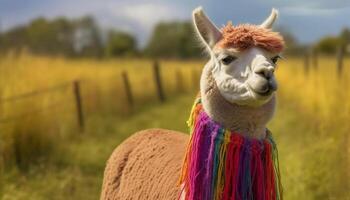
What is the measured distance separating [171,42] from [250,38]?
47132mm

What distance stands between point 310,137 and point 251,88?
5.30 m

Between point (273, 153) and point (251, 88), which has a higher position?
point (251, 88)

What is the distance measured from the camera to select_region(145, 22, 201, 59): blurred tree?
160 feet

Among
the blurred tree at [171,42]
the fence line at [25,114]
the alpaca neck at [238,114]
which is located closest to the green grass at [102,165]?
the fence line at [25,114]

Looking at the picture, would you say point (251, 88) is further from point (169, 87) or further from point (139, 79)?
point (169, 87)

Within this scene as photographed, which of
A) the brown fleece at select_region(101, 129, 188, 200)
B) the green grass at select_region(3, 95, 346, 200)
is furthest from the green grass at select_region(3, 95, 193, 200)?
the brown fleece at select_region(101, 129, 188, 200)

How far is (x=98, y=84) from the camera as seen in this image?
1506 centimetres

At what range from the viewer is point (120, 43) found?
169 feet

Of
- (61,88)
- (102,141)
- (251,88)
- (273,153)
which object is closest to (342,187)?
Result: (273,153)

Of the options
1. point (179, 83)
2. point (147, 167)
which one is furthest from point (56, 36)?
point (147, 167)

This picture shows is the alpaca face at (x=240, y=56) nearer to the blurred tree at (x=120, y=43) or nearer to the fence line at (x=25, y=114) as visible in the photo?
the fence line at (x=25, y=114)

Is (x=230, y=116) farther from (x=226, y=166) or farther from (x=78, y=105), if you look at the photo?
(x=78, y=105)

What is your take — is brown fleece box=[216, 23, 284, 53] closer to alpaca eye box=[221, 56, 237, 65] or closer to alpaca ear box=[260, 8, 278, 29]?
alpaca eye box=[221, 56, 237, 65]

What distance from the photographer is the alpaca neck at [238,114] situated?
3.60m
